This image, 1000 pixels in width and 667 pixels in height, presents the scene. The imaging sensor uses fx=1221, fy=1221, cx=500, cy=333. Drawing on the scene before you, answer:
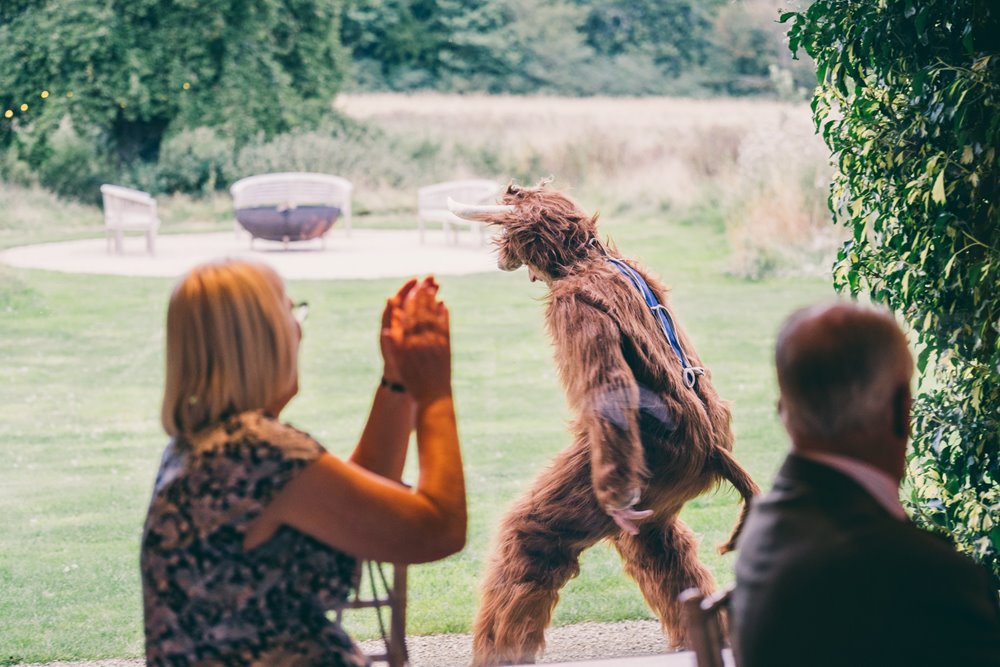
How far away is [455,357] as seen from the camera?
23.0 ft

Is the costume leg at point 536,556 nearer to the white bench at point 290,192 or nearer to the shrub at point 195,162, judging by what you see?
the white bench at point 290,192

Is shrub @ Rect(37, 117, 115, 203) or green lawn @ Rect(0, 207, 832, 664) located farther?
shrub @ Rect(37, 117, 115, 203)

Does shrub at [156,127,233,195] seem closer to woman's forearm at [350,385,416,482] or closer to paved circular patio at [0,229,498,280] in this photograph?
paved circular patio at [0,229,498,280]

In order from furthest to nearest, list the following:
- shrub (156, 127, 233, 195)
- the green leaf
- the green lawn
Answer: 1. shrub (156, 127, 233, 195)
2. the green lawn
3. the green leaf

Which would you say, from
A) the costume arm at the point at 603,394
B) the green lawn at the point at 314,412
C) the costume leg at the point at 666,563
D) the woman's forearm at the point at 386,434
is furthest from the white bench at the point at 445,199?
the woman's forearm at the point at 386,434

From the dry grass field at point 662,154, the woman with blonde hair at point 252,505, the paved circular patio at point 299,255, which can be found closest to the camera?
the woman with blonde hair at point 252,505

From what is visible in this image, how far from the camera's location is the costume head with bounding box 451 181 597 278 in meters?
2.85

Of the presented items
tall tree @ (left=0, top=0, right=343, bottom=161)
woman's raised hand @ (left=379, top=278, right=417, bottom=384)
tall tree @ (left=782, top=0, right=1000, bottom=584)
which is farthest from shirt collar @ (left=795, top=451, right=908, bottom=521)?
tall tree @ (left=0, top=0, right=343, bottom=161)

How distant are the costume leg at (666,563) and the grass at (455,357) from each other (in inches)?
6.9

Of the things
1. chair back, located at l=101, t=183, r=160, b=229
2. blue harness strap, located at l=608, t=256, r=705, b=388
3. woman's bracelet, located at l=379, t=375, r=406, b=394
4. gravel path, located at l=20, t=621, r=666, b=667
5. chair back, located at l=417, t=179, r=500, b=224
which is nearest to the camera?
woman's bracelet, located at l=379, t=375, r=406, b=394

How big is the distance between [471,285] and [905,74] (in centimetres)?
531

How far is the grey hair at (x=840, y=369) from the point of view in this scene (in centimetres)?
150

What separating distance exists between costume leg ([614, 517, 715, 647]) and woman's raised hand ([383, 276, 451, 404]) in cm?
138

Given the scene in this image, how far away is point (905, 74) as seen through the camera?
9.34 feet
